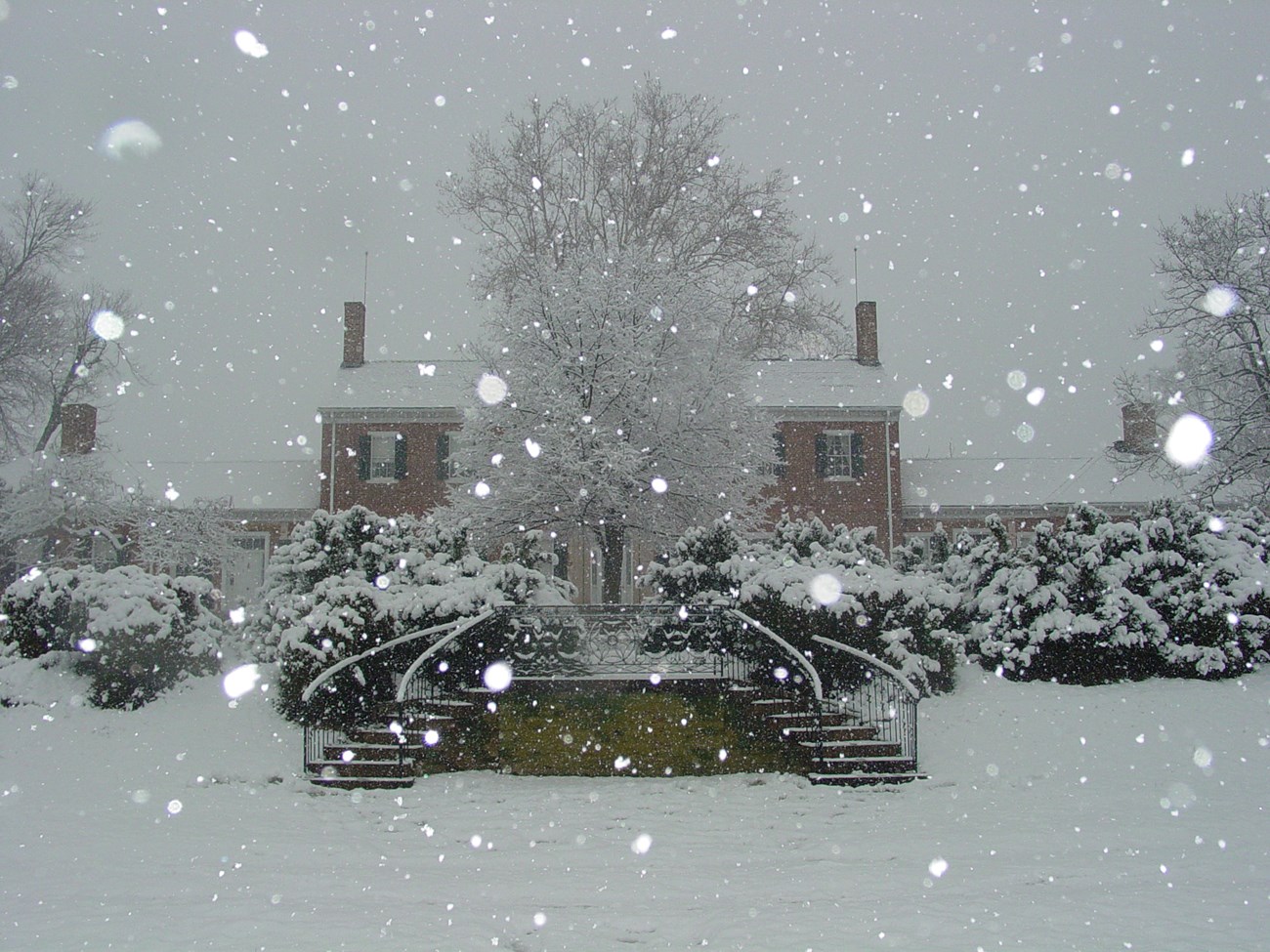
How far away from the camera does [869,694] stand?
14.5 m

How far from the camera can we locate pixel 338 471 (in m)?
30.4

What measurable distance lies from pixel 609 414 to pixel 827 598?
17.7 feet

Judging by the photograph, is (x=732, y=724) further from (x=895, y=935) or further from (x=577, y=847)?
(x=895, y=935)

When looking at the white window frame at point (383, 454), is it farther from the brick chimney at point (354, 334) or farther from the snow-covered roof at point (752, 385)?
the brick chimney at point (354, 334)

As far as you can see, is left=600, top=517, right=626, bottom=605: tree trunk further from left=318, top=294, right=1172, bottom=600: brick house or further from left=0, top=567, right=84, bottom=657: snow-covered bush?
left=318, top=294, right=1172, bottom=600: brick house

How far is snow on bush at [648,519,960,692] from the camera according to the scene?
14.6 metres

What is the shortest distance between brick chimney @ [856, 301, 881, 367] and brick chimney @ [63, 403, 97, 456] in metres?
22.8

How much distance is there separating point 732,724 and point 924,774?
2.22 metres

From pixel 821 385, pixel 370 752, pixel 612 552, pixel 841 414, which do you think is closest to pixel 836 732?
pixel 370 752

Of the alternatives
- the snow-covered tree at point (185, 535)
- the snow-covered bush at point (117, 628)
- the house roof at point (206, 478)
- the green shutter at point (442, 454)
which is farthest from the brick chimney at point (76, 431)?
the snow-covered bush at point (117, 628)

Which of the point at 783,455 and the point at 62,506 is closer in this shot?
the point at 62,506

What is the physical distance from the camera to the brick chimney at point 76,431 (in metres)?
31.2

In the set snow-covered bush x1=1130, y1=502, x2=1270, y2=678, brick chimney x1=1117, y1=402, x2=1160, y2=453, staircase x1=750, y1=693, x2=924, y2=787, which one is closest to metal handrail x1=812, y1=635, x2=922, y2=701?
staircase x1=750, y1=693, x2=924, y2=787

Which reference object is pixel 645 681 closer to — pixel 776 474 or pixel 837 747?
pixel 837 747
